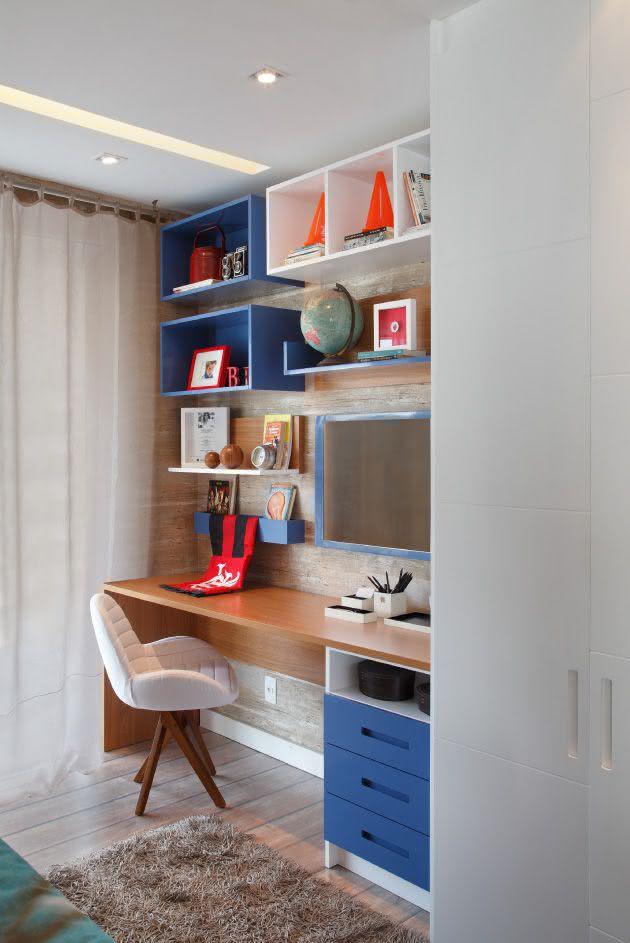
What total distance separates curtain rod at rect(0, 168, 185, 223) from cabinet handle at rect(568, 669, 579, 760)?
300cm

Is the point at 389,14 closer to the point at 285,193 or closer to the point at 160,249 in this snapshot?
the point at 285,193

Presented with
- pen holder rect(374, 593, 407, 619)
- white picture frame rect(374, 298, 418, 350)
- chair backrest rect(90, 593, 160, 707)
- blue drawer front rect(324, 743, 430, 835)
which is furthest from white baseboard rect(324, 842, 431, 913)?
white picture frame rect(374, 298, 418, 350)

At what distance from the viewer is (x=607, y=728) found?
179 centimetres

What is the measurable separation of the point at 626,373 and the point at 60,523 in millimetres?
2682

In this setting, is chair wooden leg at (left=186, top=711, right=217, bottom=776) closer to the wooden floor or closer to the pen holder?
the wooden floor

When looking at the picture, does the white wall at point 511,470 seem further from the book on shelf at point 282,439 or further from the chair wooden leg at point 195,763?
the book on shelf at point 282,439

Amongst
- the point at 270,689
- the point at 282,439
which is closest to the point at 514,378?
the point at 282,439

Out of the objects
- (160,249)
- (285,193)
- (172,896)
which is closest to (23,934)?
(172,896)

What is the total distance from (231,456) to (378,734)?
155cm

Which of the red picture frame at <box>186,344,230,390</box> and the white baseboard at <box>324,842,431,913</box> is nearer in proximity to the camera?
the white baseboard at <box>324,842,431,913</box>

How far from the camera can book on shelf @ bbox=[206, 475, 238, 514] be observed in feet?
12.9

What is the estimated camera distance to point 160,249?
398 centimetres

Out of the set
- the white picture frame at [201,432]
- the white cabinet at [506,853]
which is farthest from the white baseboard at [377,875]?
the white picture frame at [201,432]

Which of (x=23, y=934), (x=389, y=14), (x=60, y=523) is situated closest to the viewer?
(x=23, y=934)
